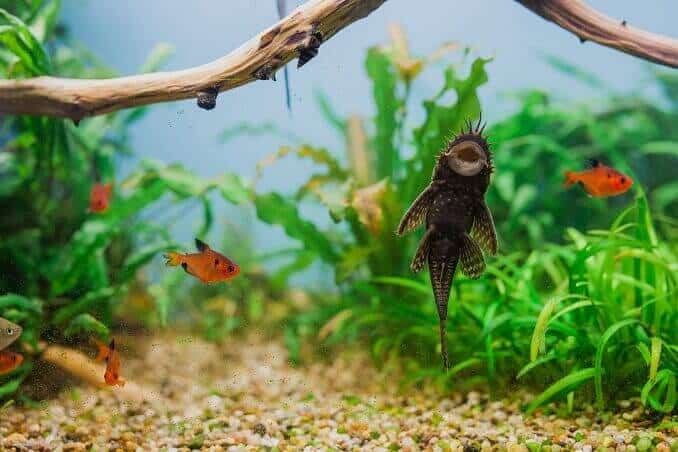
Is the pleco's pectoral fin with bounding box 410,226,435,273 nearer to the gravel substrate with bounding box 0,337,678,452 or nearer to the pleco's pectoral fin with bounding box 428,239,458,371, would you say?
the pleco's pectoral fin with bounding box 428,239,458,371

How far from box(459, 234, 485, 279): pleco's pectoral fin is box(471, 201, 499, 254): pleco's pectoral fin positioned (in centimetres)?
9

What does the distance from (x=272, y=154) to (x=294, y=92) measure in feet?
6.06

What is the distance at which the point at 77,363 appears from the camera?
3982 mm

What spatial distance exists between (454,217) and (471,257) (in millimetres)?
195

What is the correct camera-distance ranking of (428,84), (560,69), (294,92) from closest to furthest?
1. (294,92)
2. (428,84)
3. (560,69)

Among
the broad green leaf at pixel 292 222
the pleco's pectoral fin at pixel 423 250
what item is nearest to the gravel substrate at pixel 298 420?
the pleco's pectoral fin at pixel 423 250

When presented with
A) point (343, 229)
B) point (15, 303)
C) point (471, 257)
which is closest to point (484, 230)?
point (471, 257)

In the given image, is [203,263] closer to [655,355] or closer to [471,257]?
[471,257]

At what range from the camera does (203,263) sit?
9.30 ft

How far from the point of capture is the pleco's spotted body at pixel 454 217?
7.66ft

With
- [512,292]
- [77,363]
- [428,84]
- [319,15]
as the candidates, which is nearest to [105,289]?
[77,363]

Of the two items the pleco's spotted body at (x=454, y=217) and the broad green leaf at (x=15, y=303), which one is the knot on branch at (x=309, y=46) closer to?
the pleco's spotted body at (x=454, y=217)

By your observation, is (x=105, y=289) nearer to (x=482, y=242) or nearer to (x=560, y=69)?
(x=482, y=242)

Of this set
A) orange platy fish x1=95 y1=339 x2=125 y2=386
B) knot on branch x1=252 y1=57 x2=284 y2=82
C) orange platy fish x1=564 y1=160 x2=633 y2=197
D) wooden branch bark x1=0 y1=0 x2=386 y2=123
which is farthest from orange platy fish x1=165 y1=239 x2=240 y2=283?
orange platy fish x1=564 y1=160 x2=633 y2=197
